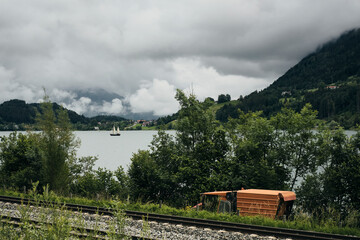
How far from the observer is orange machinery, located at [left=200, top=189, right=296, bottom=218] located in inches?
644

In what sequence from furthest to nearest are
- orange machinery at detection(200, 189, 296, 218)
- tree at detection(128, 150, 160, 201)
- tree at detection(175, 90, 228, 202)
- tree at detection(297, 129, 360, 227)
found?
tree at detection(128, 150, 160, 201) → tree at detection(175, 90, 228, 202) → tree at detection(297, 129, 360, 227) → orange machinery at detection(200, 189, 296, 218)

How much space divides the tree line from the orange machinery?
156 inches

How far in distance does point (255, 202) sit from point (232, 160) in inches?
305

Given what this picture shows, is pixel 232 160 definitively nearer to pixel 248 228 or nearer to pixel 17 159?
pixel 248 228

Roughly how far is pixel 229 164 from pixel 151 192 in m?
7.75

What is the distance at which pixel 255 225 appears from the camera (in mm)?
13406

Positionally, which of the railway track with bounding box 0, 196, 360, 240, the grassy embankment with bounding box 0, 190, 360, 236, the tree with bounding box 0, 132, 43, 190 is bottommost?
the grassy embankment with bounding box 0, 190, 360, 236

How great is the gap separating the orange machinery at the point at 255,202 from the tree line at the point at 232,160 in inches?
156

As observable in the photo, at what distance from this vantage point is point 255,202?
1688cm

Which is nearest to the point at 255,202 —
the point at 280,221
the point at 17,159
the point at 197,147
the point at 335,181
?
the point at 280,221

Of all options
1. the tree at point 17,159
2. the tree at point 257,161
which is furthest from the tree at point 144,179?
the tree at point 17,159

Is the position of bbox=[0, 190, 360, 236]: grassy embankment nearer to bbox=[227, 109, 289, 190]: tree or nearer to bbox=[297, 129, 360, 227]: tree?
bbox=[297, 129, 360, 227]: tree

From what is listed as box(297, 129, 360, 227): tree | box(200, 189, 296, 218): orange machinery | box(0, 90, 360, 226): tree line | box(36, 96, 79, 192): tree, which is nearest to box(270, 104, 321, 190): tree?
box(0, 90, 360, 226): tree line

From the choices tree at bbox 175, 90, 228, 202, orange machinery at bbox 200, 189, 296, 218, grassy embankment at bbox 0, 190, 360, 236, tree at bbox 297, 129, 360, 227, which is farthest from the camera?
tree at bbox 175, 90, 228, 202
